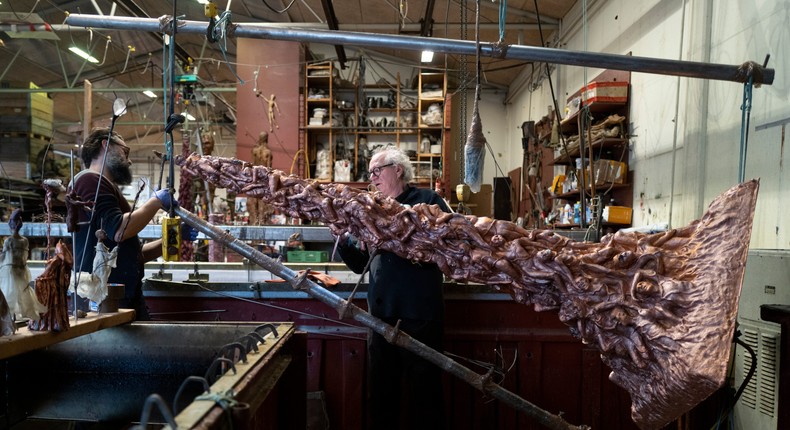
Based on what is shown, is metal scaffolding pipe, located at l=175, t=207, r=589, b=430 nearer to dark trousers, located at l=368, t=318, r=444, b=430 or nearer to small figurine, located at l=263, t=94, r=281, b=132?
→ dark trousers, located at l=368, t=318, r=444, b=430

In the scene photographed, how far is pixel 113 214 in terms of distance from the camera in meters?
1.79

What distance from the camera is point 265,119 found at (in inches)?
276

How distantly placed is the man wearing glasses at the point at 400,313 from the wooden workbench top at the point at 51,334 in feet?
2.89

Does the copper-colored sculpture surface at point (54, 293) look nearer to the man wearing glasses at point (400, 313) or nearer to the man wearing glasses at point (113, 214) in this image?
the man wearing glasses at point (113, 214)

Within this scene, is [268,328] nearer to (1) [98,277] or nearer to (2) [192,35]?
(1) [98,277]

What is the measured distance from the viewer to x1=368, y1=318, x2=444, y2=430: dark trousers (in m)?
1.92

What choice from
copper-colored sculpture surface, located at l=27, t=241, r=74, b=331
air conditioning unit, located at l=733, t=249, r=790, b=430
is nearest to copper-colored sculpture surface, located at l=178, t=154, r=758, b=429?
copper-colored sculpture surface, located at l=27, t=241, r=74, b=331

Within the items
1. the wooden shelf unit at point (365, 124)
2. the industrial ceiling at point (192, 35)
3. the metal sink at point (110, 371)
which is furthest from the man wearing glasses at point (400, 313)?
the wooden shelf unit at point (365, 124)

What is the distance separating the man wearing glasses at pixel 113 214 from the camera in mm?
1785

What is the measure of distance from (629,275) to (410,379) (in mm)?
1222

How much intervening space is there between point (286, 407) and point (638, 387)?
1061 millimetres

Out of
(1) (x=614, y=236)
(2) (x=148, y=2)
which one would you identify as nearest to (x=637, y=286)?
(1) (x=614, y=236)

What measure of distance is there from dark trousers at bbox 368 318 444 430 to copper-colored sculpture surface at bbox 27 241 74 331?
118cm

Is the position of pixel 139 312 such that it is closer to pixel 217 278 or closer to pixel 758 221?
pixel 217 278
